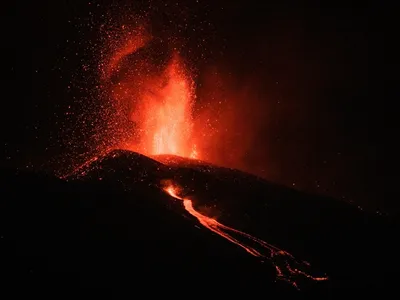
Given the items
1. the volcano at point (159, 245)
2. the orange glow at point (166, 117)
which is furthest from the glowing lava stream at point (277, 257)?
the orange glow at point (166, 117)

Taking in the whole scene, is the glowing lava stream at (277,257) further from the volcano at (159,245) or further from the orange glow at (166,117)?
the orange glow at (166,117)

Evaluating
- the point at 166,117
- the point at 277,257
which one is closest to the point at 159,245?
the point at 277,257

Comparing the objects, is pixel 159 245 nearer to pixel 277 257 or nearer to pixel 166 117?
pixel 277 257

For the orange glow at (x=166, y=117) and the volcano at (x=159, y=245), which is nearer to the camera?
the volcano at (x=159, y=245)

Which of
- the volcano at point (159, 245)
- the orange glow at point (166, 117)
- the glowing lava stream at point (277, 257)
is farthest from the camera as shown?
the orange glow at point (166, 117)

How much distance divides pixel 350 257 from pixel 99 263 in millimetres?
10227

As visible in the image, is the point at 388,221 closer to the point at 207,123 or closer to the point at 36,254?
the point at 36,254

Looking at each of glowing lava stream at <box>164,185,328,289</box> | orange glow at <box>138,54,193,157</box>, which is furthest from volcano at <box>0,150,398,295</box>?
orange glow at <box>138,54,193,157</box>

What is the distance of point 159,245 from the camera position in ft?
32.4

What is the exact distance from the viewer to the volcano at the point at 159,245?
836 cm

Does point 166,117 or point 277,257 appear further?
point 166,117

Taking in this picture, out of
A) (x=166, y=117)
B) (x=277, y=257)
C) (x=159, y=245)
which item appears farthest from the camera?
(x=166, y=117)

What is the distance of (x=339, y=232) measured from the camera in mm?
17469

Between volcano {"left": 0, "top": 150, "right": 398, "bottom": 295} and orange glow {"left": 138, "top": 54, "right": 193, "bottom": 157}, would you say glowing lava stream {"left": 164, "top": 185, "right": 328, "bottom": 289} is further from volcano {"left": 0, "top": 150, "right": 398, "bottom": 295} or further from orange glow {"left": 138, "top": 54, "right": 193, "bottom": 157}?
orange glow {"left": 138, "top": 54, "right": 193, "bottom": 157}
